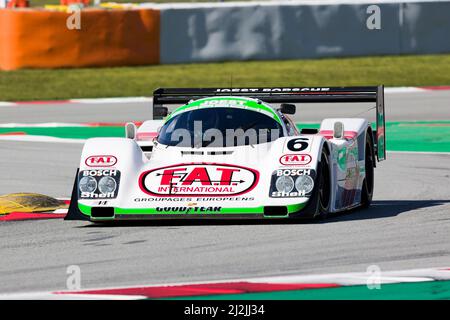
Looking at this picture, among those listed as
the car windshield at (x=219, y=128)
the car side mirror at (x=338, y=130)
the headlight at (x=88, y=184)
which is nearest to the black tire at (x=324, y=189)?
the car windshield at (x=219, y=128)

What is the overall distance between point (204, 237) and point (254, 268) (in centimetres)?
151

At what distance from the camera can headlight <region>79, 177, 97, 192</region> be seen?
1125 cm

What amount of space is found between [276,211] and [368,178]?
7.90 ft

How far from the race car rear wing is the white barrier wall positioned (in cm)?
1281

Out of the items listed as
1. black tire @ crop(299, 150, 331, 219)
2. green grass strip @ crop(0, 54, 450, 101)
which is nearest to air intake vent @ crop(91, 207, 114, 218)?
black tire @ crop(299, 150, 331, 219)

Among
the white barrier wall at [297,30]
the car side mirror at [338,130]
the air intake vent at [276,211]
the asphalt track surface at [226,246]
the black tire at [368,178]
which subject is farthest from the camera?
the white barrier wall at [297,30]

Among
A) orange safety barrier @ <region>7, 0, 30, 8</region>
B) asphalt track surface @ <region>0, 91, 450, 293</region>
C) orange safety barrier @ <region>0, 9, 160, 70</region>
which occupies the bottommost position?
asphalt track surface @ <region>0, 91, 450, 293</region>

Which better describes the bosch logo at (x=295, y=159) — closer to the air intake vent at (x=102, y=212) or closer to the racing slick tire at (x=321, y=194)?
the racing slick tire at (x=321, y=194)

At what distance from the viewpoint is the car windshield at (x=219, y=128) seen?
11.7m

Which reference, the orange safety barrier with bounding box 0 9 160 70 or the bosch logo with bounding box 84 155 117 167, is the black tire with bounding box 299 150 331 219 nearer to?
the bosch logo with bounding box 84 155 117 167

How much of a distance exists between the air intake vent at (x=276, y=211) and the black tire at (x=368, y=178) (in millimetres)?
1981

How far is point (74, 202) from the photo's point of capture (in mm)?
11508
